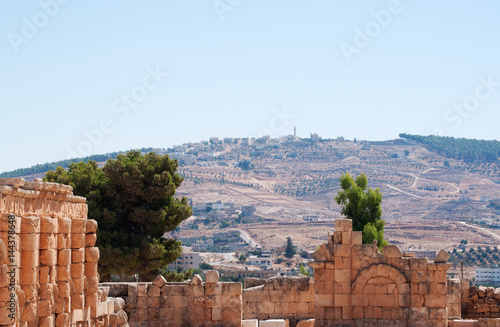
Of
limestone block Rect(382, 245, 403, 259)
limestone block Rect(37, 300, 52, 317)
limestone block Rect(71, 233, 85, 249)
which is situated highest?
limestone block Rect(71, 233, 85, 249)

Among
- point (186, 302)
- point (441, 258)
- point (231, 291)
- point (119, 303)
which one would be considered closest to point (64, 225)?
point (119, 303)

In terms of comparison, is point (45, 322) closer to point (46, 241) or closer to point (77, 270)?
point (46, 241)

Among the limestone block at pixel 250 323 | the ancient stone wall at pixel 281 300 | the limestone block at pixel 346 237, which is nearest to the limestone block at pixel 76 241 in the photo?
the limestone block at pixel 250 323

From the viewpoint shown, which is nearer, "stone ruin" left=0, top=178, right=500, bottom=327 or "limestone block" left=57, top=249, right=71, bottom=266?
"stone ruin" left=0, top=178, right=500, bottom=327

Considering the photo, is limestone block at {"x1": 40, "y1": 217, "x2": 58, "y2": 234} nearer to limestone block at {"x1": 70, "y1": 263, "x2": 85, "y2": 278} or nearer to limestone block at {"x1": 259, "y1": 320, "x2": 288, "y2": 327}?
limestone block at {"x1": 70, "y1": 263, "x2": 85, "y2": 278}

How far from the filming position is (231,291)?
1962cm

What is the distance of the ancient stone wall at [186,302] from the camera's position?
19.5 m

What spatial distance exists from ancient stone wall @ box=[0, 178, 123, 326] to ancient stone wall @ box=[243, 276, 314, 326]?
601 centimetres

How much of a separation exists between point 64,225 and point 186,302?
5.89 meters

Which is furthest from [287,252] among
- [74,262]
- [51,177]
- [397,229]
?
[74,262]

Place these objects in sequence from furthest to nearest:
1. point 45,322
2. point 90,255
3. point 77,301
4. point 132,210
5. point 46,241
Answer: point 132,210
point 90,255
point 77,301
point 46,241
point 45,322

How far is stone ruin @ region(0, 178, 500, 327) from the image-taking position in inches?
528

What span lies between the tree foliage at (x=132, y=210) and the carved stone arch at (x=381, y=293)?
8592 mm

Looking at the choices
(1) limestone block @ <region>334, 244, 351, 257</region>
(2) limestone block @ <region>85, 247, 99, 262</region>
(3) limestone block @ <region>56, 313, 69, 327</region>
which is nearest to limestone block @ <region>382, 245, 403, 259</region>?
(1) limestone block @ <region>334, 244, 351, 257</region>
